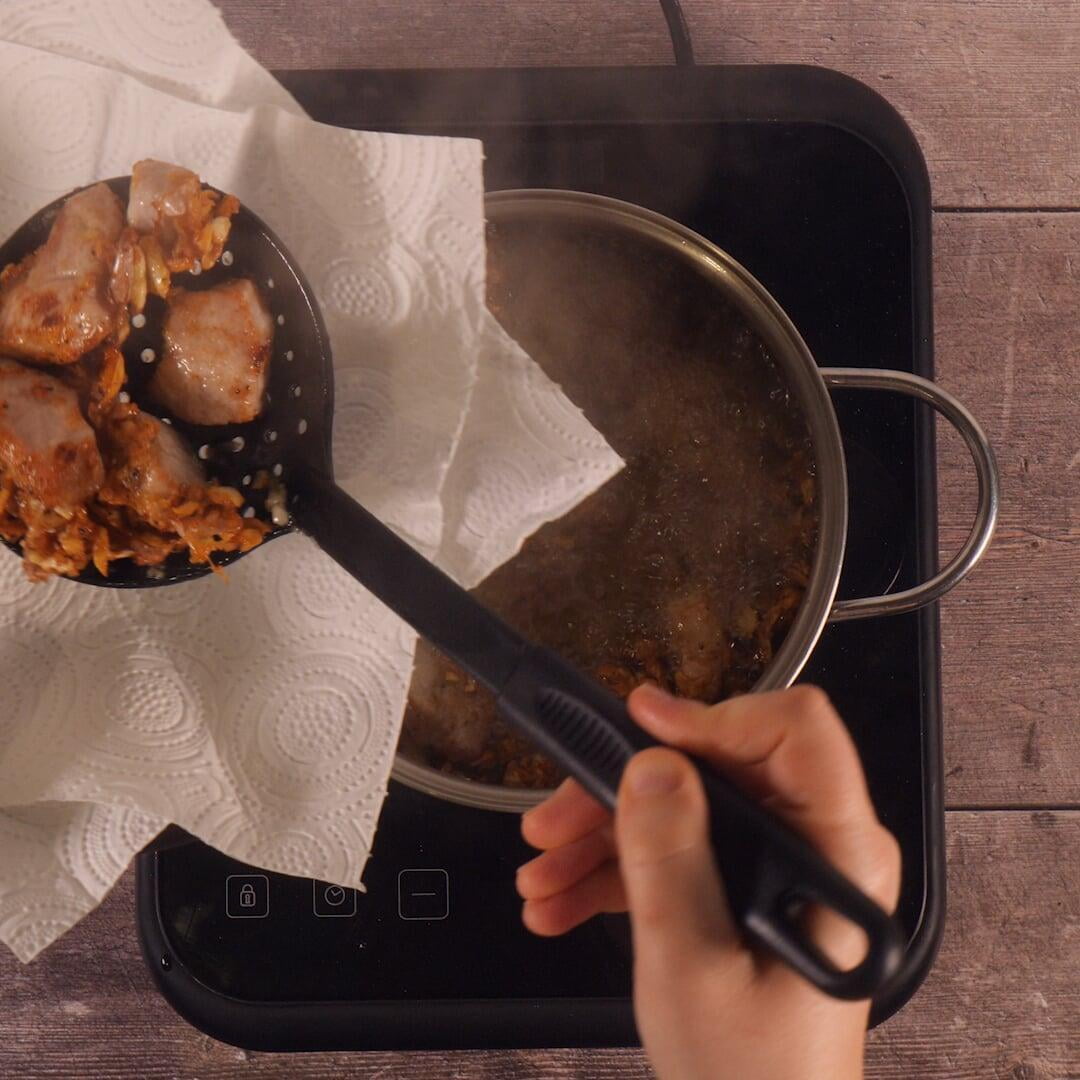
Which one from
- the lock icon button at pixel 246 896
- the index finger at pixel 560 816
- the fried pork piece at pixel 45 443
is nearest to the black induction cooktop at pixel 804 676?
the lock icon button at pixel 246 896

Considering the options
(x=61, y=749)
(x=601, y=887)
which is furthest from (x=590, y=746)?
(x=61, y=749)

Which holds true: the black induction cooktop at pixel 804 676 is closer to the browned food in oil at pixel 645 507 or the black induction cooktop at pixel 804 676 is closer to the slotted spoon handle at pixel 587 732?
the browned food in oil at pixel 645 507

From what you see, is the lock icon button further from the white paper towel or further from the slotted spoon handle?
the slotted spoon handle

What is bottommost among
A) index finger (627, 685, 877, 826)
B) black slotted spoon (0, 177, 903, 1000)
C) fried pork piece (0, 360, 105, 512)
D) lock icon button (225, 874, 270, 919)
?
lock icon button (225, 874, 270, 919)

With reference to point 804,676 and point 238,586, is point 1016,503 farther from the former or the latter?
point 238,586

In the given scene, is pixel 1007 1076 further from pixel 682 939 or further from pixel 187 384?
pixel 187 384

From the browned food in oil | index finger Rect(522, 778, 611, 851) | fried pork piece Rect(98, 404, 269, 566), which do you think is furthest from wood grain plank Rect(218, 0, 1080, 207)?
index finger Rect(522, 778, 611, 851)
